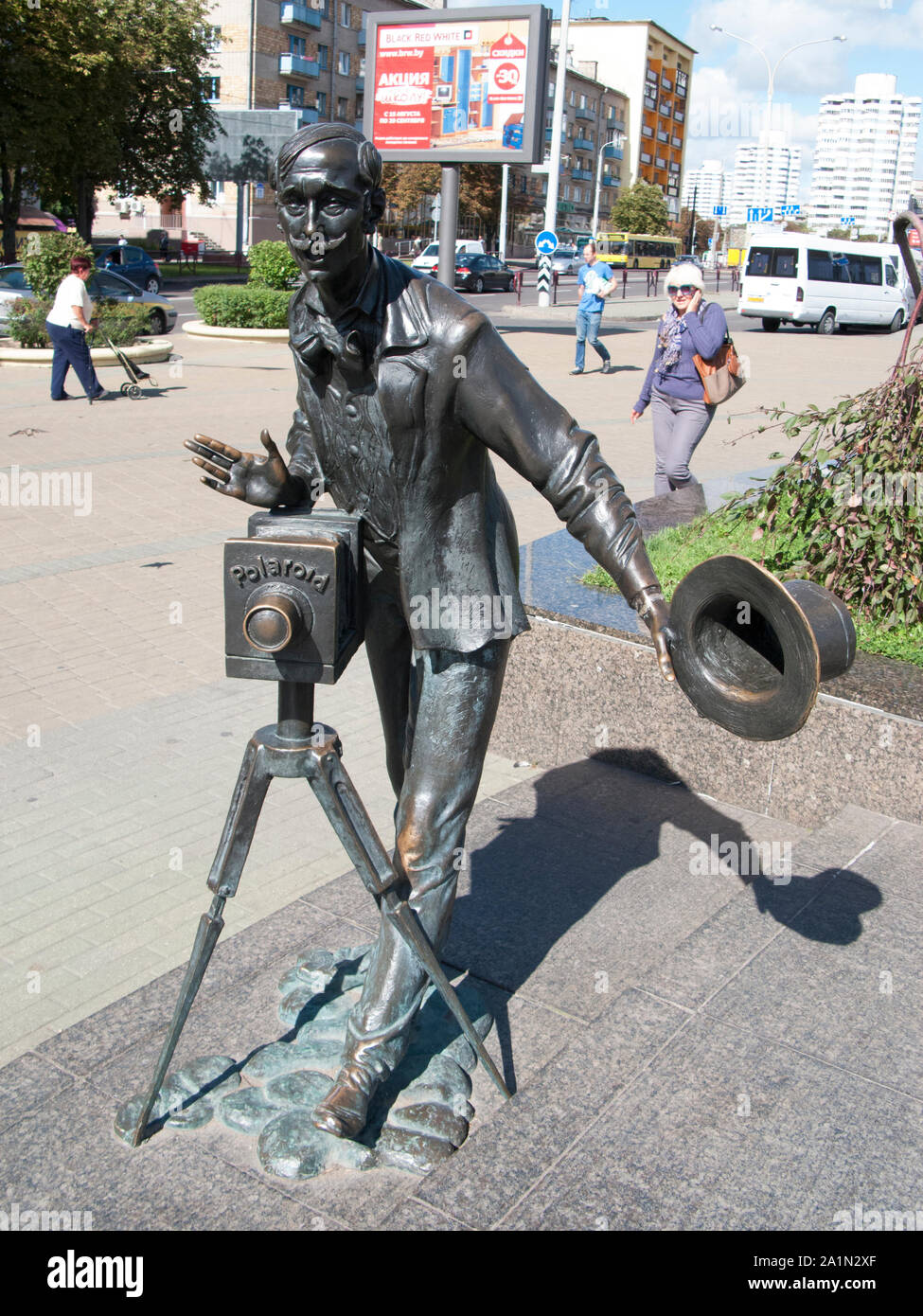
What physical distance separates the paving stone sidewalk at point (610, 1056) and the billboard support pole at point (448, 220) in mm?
15309

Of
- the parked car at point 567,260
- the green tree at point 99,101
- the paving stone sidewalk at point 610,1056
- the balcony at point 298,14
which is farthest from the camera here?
the balcony at point 298,14

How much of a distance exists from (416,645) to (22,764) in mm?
2878

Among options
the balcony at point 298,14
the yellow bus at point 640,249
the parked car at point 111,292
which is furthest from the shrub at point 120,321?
the balcony at point 298,14

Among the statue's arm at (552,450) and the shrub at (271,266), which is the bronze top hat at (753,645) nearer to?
the statue's arm at (552,450)

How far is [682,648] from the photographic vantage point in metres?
2.43

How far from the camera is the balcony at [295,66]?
55344mm

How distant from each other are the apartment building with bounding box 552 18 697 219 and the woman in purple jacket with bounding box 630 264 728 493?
90.4 m

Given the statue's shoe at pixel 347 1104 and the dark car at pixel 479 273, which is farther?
the dark car at pixel 479 273

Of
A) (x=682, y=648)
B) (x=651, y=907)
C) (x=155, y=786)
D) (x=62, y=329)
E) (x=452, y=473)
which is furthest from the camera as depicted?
(x=62, y=329)

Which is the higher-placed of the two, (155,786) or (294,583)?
(294,583)
